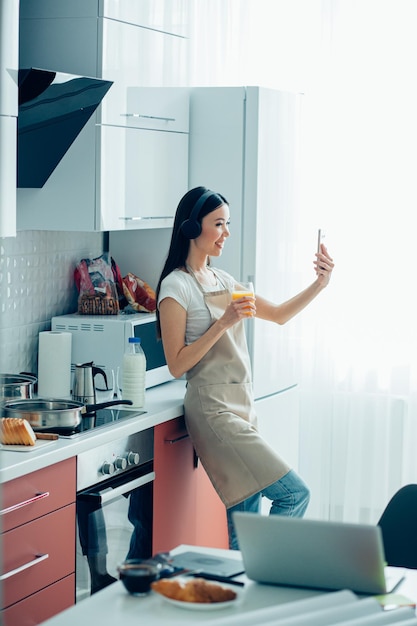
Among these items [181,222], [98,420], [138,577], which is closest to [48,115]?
[181,222]

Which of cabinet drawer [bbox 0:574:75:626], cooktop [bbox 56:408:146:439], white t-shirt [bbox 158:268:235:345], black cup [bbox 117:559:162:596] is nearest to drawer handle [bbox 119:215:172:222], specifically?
white t-shirt [bbox 158:268:235:345]

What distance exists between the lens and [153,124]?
3.65 meters

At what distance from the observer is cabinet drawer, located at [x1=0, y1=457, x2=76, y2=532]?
252 cm

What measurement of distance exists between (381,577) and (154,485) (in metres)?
1.52

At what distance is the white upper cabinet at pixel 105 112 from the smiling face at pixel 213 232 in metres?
0.30

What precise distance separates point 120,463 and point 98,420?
0.15 meters

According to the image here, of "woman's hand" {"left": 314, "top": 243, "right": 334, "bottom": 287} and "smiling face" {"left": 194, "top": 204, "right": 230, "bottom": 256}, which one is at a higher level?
"smiling face" {"left": 194, "top": 204, "right": 230, "bottom": 256}

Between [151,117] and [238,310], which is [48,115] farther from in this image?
[238,310]

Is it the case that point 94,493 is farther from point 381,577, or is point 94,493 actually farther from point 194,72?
point 194,72

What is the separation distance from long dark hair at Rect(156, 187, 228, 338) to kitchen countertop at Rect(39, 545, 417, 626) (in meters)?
1.58

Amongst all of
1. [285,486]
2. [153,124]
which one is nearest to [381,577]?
[285,486]

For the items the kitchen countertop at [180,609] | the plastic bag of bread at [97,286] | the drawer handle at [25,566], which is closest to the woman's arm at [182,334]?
the plastic bag of bread at [97,286]

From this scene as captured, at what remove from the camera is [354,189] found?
4.33 meters

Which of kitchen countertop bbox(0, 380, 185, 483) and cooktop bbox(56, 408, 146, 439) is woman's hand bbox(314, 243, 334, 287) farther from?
A: cooktop bbox(56, 408, 146, 439)
